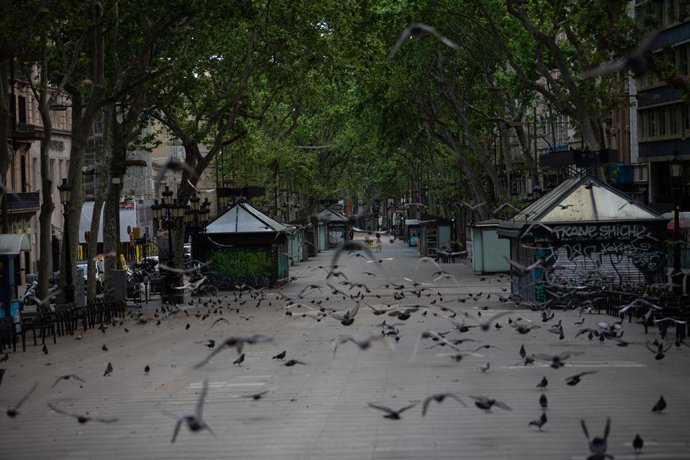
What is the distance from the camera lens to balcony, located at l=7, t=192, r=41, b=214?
5351 cm

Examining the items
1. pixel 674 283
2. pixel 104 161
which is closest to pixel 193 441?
pixel 674 283

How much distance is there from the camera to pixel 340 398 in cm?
1653

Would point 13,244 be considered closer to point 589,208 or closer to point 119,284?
point 119,284

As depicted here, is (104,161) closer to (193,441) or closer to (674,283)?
(674,283)

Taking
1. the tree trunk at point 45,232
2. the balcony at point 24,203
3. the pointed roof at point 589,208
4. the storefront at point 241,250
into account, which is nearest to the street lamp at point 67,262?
the tree trunk at point 45,232

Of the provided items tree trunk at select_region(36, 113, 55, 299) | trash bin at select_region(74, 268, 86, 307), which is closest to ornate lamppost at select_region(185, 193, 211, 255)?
trash bin at select_region(74, 268, 86, 307)

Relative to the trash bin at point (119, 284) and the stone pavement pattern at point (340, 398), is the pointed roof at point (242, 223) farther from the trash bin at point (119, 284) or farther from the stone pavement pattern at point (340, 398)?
the stone pavement pattern at point (340, 398)

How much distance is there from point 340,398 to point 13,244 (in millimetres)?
14275

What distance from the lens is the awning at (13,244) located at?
28.0 m

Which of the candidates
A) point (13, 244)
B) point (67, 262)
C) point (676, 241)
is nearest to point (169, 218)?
point (67, 262)

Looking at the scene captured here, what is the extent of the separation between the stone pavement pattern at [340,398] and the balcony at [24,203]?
27.0 metres

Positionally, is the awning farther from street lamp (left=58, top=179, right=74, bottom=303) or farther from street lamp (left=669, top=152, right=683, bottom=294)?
street lamp (left=669, top=152, right=683, bottom=294)

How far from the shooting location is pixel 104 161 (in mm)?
34688

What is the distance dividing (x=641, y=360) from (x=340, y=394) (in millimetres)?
6074
